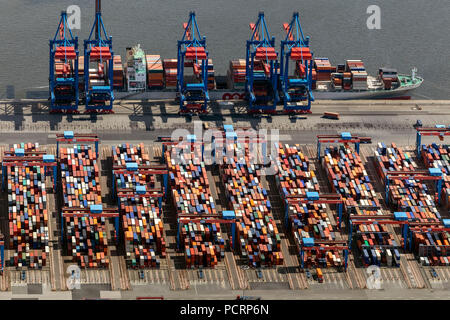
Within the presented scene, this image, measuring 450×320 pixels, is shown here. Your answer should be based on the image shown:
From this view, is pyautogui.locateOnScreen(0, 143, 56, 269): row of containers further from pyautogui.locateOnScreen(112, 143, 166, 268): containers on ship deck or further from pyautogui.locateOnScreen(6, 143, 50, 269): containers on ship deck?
pyautogui.locateOnScreen(112, 143, 166, 268): containers on ship deck

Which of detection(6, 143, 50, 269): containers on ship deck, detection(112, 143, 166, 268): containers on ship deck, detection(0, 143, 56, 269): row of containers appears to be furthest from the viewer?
detection(112, 143, 166, 268): containers on ship deck

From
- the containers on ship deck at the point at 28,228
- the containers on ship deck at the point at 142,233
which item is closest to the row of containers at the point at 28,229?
the containers on ship deck at the point at 28,228

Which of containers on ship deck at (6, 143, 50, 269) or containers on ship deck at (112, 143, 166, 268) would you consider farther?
containers on ship deck at (112, 143, 166, 268)

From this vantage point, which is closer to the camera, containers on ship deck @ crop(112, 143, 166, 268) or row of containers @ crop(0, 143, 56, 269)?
row of containers @ crop(0, 143, 56, 269)

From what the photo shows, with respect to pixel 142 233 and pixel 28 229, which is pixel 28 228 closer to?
pixel 28 229

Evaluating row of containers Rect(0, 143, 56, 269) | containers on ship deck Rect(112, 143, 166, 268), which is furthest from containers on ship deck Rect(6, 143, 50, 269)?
containers on ship deck Rect(112, 143, 166, 268)

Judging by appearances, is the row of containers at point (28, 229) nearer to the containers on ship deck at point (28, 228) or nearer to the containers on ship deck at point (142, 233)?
the containers on ship deck at point (28, 228)

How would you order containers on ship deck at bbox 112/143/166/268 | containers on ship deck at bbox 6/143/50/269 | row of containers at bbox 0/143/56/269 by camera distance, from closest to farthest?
row of containers at bbox 0/143/56/269 < containers on ship deck at bbox 6/143/50/269 < containers on ship deck at bbox 112/143/166/268

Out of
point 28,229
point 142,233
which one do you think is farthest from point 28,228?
point 142,233

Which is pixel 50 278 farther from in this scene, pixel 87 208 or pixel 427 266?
pixel 427 266

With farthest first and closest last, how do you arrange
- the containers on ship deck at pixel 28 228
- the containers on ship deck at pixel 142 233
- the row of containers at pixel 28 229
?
the containers on ship deck at pixel 142 233 → the containers on ship deck at pixel 28 228 → the row of containers at pixel 28 229
